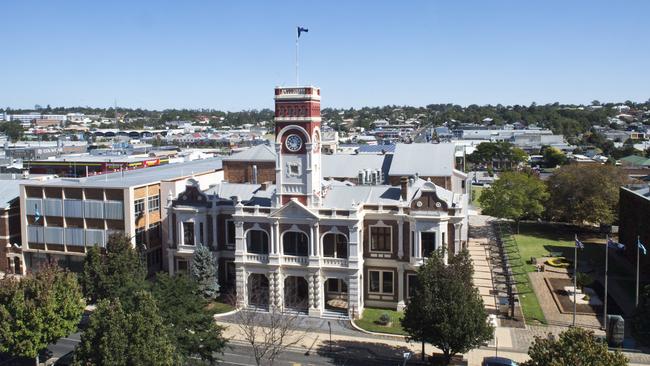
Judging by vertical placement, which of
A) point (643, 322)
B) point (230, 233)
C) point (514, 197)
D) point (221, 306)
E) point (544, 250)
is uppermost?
point (230, 233)

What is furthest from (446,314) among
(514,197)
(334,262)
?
(514,197)

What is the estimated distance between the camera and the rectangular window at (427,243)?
51469mm

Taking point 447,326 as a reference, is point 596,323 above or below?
below

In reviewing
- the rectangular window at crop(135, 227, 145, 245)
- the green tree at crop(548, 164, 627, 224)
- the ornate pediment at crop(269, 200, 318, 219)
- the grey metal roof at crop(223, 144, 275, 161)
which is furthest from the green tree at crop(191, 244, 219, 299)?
the green tree at crop(548, 164, 627, 224)

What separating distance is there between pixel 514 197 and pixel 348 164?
76.9ft

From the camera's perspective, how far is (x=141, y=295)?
111ft

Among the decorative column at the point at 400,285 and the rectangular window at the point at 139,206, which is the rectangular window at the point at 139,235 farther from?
the decorative column at the point at 400,285

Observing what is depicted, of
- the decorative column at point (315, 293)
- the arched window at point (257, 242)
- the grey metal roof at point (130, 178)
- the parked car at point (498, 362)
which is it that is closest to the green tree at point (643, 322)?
the parked car at point (498, 362)

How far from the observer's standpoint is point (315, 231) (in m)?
51.8

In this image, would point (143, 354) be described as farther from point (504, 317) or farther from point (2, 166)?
point (2, 166)

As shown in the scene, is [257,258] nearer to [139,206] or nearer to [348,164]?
[139,206]

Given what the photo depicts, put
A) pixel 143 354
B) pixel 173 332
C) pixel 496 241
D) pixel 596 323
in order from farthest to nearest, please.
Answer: pixel 496 241 → pixel 596 323 → pixel 173 332 → pixel 143 354

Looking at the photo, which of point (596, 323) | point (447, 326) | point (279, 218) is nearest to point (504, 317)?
point (596, 323)

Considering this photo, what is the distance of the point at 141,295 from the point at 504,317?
3054 cm
